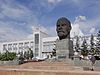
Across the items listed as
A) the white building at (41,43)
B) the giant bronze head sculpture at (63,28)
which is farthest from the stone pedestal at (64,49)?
the white building at (41,43)

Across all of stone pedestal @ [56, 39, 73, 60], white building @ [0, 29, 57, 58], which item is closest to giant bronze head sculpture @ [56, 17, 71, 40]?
stone pedestal @ [56, 39, 73, 60]

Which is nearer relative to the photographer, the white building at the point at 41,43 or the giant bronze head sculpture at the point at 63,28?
the giant bronze head sculpture at the point at 63,28

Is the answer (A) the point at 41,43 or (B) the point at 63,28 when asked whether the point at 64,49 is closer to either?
(B) the point at 63,28

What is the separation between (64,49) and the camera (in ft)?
59.0

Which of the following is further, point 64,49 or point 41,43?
point 41,43

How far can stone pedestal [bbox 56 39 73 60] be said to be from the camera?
17.8 m

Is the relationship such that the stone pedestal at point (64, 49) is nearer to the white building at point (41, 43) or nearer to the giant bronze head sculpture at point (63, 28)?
the giant bronze head sculpture at point (63, 28)

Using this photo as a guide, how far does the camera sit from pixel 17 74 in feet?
29.8

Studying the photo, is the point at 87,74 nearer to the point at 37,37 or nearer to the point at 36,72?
the point at 36,72

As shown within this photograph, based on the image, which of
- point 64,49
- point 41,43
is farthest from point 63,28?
point 41,43

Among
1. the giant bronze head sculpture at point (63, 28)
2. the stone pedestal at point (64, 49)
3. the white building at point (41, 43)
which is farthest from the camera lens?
the white building at point (41, 43)

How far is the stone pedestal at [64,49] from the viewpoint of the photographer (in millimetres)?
17812

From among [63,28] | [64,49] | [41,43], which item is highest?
[41,43]

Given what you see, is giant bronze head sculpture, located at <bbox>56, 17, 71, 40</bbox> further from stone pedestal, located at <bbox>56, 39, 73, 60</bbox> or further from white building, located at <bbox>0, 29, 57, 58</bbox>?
white building, located at <bbox>0, 29, 57, 58</bbox>
